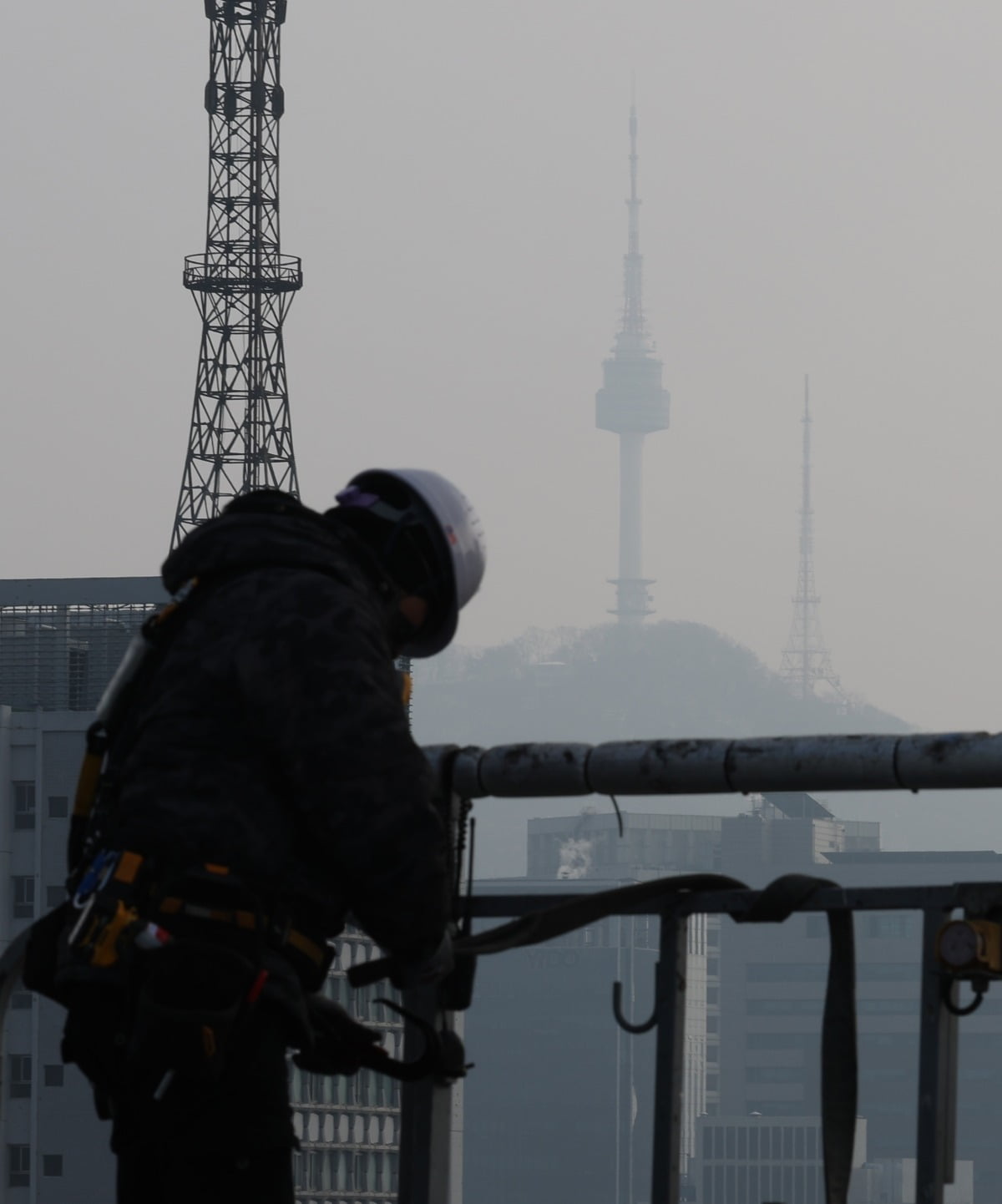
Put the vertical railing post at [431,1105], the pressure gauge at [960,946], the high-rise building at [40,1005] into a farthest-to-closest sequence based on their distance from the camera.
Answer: the high-rise building at [40,1005]
the vertical railing post at [431,1105]
the pressure gauge at [960,946]

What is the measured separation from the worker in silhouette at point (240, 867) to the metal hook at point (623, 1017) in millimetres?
333

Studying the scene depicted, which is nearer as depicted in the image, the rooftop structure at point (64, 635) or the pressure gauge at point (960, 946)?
the pressure gauge at point (960, 946)

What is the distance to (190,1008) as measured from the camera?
3.92 meters

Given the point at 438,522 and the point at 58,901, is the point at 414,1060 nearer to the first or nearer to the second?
the point at 438,522

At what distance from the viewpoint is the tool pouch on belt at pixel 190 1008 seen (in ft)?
12.8

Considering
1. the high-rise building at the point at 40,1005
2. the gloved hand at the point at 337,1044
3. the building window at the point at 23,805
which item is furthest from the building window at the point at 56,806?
the gloved hand at the point at 337,1044

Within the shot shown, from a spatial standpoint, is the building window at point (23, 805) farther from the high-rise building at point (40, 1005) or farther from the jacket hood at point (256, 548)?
the jacket hood at point (256, 548)

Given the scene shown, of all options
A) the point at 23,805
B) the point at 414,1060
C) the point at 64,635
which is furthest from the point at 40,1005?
the point at 414,1060

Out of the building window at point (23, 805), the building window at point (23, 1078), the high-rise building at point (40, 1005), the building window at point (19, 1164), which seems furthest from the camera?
the building window at point (23, 805)

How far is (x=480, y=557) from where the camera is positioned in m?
4.68

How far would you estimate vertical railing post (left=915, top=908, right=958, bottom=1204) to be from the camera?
423cm

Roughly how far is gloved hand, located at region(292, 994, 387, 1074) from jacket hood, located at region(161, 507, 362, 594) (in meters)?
0.80

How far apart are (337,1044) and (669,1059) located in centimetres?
68

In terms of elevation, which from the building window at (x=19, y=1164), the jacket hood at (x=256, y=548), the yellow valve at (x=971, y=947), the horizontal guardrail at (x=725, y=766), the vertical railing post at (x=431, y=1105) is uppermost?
the jacket hood at (x=256, y=548)
